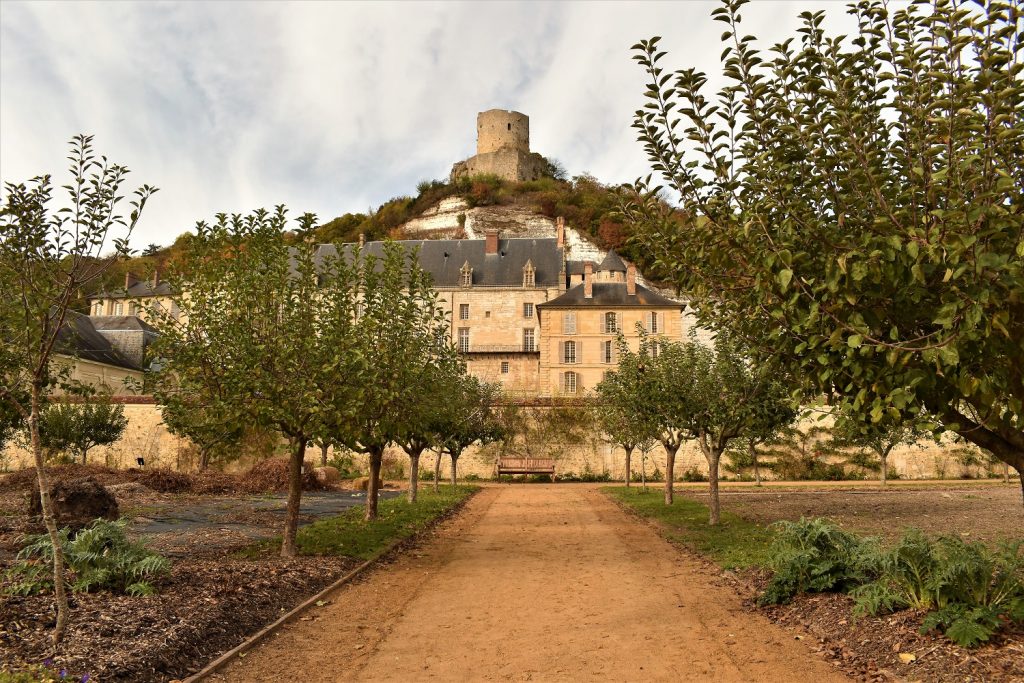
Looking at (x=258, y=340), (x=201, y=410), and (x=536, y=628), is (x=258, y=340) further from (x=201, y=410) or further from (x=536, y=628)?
(x=536, y=628)

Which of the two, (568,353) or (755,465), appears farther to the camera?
(568,353)

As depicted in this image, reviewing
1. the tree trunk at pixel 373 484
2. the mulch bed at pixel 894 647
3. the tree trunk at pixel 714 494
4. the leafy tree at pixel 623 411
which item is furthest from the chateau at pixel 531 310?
the mulch bed at pixel 894 647

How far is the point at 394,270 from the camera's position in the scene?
12.1m

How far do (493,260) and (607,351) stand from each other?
55.2 feet

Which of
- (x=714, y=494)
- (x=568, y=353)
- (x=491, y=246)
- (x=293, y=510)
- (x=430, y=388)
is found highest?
(x=491, y=246)

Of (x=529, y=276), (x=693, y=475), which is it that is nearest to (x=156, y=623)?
(x=693, y=475)

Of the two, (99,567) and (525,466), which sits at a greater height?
(525,466)

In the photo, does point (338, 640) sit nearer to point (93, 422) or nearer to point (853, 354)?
point (853, 354)

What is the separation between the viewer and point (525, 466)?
33781 millimetres

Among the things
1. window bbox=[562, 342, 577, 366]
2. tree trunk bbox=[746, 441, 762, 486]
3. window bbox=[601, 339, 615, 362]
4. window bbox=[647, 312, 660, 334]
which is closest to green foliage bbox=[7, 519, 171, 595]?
tree trunk bbox=[746, 441, 762, 486]

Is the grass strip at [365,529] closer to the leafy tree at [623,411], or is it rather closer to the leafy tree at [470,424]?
the leafy tree at [470,424]

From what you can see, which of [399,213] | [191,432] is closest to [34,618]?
[191,432]

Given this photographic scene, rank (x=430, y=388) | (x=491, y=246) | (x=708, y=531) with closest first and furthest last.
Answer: (x=430, y=388) → (x=708, y=531) → (x=491, y=246)

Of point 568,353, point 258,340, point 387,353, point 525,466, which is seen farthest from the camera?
point 568,353
